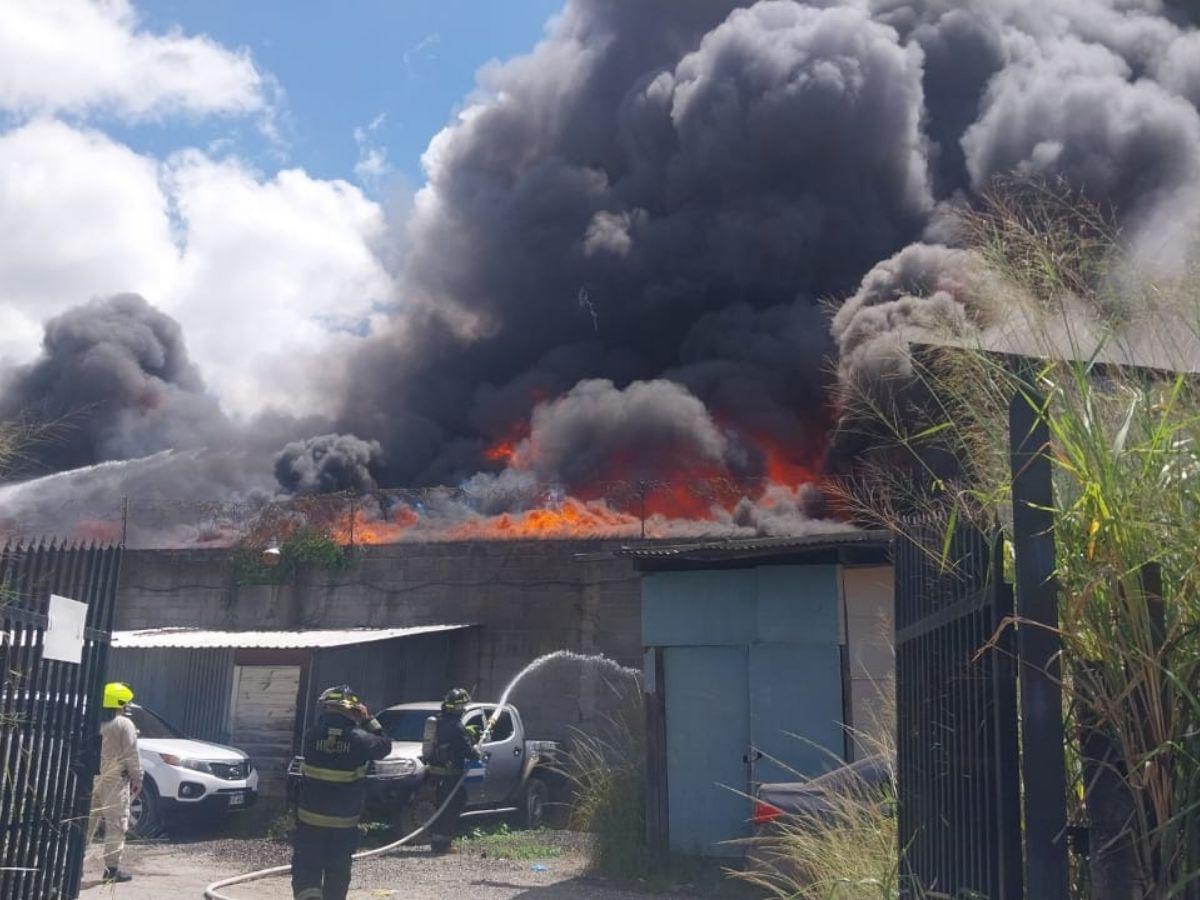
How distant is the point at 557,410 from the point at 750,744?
17.5 m

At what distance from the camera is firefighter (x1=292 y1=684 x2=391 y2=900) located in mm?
7055

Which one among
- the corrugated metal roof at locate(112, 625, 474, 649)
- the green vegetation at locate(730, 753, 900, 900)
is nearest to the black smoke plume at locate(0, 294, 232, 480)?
the corrugated metal roof at locate(112, 625, 474, 649)

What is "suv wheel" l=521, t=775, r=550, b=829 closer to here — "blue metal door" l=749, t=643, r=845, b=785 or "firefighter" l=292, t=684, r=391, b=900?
"blue metal door" l=749, t=643, r=845, b=785

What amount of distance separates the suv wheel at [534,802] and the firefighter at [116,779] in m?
4.92

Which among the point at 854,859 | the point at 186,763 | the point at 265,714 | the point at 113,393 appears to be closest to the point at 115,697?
the point at 186,763

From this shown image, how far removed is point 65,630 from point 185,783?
25.1 feet

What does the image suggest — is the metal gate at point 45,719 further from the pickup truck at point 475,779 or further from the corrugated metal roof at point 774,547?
the pickup truck at point 475,779

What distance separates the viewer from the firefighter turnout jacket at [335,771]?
23.2 feet

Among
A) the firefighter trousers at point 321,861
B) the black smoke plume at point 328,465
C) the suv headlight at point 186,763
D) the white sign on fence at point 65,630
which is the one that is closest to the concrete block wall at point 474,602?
the suv headlight at point 186,763

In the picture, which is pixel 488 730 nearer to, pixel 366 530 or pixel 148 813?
pixel 148 813

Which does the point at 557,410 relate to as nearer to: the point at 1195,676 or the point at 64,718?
the point at 64,718

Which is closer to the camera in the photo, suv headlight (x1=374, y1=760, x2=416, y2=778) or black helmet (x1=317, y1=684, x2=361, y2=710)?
black helmet (x1=317, y1=684, x2=361, y2=710)

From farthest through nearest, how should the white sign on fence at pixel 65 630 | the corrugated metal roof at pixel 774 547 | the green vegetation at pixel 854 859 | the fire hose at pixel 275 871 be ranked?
the corrugated metal roof at pixel 774 547, the fire hose at pixel 275 871, the white sign on fence at pixel 65 630, the green vegetation at pixel 854 859

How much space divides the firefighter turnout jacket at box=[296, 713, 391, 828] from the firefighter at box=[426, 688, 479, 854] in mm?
4162
